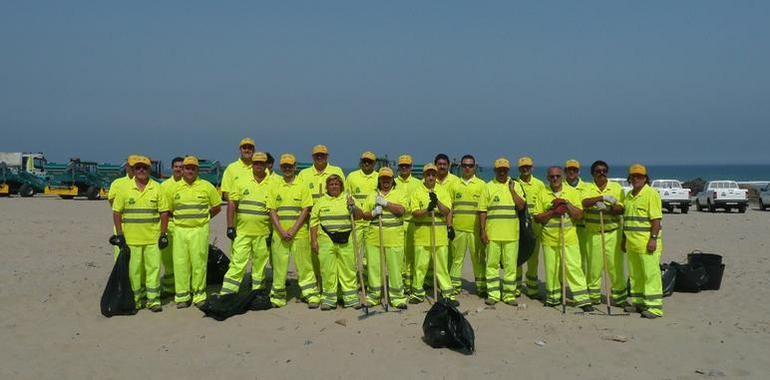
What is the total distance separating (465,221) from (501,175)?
0.81 m

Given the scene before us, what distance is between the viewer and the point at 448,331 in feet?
19.7

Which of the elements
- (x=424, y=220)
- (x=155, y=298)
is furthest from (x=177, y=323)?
(x=424, y=220)

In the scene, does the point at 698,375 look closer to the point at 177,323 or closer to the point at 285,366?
the point at 285,366

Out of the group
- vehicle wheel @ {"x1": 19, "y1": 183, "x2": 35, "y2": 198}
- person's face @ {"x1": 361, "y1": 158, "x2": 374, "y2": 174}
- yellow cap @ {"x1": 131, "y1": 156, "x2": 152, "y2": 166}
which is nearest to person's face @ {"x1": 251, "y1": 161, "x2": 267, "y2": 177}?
yellow cap @ {"x1": 131, "y1": 156, "x2": 152, "y2": 166}

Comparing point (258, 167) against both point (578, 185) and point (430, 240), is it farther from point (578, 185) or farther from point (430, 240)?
point (578, 185)

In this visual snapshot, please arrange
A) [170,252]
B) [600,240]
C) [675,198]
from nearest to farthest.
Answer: [600,240], [170,252], [675,198]

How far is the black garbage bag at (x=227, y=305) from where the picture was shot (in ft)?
23.5

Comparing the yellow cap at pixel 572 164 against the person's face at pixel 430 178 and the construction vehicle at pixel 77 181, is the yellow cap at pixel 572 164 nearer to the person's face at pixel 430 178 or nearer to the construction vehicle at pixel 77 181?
the person's face at pixel 430 178

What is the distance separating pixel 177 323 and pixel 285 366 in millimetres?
2074

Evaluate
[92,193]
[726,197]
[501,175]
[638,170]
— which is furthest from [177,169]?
[726,197]

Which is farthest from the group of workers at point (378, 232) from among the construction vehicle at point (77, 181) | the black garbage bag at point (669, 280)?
the construction vehicle at point (77, 181)

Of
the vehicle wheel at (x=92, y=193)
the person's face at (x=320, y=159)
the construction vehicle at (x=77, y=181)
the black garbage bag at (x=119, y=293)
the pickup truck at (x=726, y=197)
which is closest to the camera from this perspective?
the black garbage bag at (x=119, y=293)

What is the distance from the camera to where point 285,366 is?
5.65 metres

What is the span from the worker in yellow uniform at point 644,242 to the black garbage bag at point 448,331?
257 cm
